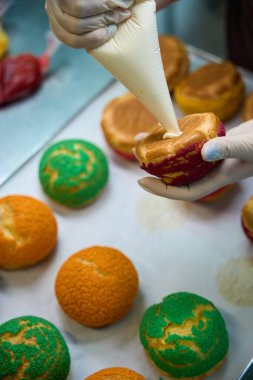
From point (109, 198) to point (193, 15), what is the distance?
4.32 ft

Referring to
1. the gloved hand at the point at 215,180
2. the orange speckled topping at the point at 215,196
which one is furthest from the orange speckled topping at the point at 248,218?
the gloved hand at the point at 215,180

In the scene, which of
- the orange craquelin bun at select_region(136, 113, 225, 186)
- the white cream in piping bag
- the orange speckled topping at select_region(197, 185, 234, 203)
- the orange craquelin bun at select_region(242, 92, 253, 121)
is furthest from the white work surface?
the white cream in piping bag

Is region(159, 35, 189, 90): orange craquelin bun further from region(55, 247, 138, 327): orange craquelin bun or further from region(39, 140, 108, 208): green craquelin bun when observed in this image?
region(55, 247, 138, 327): orange craquelin bun

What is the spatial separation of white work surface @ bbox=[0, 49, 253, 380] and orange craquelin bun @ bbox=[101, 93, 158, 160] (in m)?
0.08

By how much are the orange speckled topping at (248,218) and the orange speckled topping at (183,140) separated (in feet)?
1.33

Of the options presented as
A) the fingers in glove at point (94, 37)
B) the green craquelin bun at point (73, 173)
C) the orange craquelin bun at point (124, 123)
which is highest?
the fingers in glove at point (94, 37)

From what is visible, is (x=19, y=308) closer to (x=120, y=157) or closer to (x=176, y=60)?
(x=120, y=157)

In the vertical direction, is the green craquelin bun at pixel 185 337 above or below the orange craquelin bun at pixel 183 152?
below

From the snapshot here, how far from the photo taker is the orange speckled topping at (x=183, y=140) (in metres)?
1.30

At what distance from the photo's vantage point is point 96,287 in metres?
1.50

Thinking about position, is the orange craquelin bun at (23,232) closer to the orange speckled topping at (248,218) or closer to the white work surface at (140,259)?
the white work surface at (140,259)

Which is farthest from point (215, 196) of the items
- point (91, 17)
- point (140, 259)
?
point (91, 17)

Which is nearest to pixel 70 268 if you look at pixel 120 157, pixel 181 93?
pixel 120 157

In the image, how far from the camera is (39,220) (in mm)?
1643
